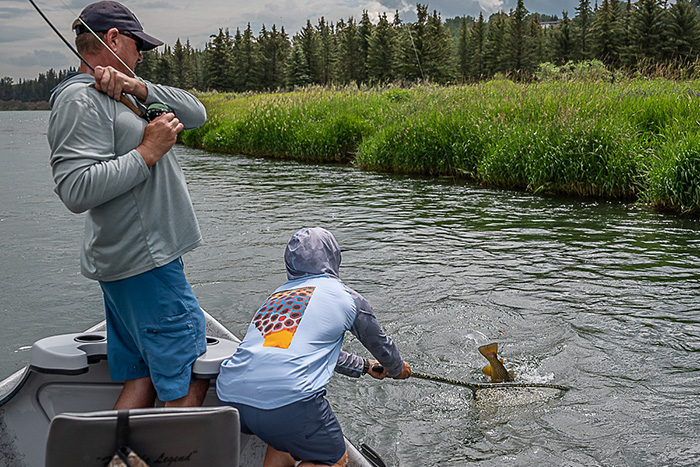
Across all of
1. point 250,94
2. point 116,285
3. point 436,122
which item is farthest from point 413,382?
point 250,94

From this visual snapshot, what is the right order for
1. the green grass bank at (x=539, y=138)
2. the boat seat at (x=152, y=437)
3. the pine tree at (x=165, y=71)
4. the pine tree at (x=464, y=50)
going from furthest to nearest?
1. the pine tree at (x=165, y=71)
2. the pine tree at (x=464, y=50)
3. the green grass bank at (x=539, y=138)
4. the boat seat at (x=152, y=437)

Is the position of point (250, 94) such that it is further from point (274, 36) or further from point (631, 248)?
point (274, 36)

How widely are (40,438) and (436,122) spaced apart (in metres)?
13.1

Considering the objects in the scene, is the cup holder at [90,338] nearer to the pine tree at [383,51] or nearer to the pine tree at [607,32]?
the pine tree at [607,32]

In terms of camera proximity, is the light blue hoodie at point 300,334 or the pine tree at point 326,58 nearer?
the light blue hoodie at point 300,334

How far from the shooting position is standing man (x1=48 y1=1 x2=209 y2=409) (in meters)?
2.27

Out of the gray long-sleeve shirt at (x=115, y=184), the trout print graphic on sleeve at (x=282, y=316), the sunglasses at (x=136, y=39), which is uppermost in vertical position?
the sunglasses at (x=136, y=39)

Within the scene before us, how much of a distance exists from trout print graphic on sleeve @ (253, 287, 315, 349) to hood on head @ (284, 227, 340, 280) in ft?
0.54

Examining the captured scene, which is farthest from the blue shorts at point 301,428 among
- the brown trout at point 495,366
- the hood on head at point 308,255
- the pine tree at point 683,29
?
the pine tree at point 683,29

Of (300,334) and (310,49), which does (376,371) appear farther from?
(310,49)

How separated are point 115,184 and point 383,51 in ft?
220

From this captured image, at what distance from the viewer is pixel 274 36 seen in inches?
3521

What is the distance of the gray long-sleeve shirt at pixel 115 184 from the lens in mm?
2256

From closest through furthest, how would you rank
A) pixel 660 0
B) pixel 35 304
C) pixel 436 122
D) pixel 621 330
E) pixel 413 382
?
pixel 413 382, pixel 621 330, pixel 35 304, pixel 436 122, pixel 660 0
